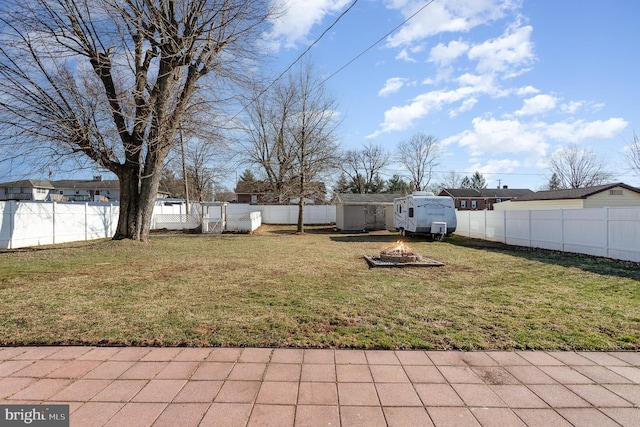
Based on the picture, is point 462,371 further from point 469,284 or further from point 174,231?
point 174,231

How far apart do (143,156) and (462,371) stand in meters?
13.0

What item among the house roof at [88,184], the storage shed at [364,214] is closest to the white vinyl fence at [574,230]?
the storage shed at [364,214]

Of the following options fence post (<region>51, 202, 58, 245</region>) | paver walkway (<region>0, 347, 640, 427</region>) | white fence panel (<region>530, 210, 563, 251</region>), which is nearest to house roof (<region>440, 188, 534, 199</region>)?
white fence panel (<region>530, 210, 563, 251</region>)

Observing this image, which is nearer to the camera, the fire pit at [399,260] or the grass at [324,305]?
the grass at [324,305]

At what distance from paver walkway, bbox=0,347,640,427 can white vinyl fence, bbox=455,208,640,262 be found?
7950mm

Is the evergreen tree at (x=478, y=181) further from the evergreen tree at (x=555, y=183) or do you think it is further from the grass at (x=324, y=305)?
the grass at (x=324, y=305)

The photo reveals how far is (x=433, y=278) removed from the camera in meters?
6.85

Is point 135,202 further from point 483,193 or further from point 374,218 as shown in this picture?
point 483,193

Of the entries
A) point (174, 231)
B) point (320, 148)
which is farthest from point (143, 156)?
point (320, 148)

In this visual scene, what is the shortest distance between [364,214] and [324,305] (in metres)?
19.8

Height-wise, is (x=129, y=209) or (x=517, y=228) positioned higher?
(x=129, y=209)

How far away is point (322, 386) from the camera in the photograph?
259 cm

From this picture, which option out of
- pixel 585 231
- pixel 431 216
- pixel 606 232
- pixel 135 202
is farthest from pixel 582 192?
pixel 135 202

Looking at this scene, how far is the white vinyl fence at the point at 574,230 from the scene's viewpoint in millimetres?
9039
